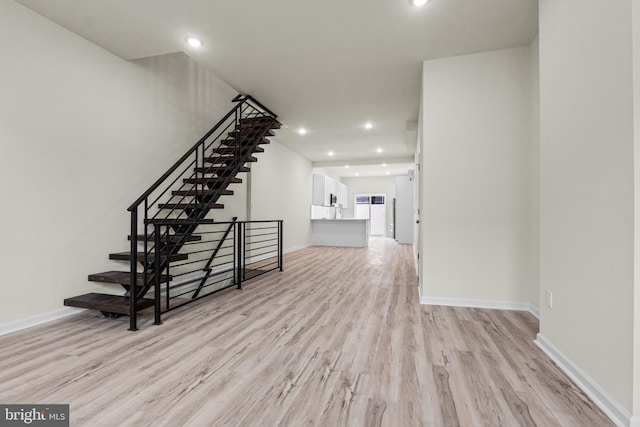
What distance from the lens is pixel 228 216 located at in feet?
17.0

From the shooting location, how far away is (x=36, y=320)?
8.32 feet

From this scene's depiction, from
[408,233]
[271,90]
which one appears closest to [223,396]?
[271,90]

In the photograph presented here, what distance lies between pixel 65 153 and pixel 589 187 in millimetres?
4051

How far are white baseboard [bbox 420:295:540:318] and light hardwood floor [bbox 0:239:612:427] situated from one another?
0.36 ft

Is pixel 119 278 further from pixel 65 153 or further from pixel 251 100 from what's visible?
pixel 251 100

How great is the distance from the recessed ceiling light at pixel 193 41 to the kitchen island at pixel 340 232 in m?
6.53

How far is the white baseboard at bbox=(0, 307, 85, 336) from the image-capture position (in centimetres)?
236

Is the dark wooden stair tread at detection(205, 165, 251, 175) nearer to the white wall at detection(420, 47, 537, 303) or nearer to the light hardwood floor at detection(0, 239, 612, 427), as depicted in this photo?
the light hardwood floor at detection(0, 239, 612, 427)

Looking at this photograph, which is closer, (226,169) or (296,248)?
(226,169)

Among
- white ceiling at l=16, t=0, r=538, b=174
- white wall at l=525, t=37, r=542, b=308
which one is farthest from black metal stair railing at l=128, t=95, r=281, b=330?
white wall at l=525, t=37, r=542, b=308

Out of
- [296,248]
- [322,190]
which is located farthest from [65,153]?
[322,190]

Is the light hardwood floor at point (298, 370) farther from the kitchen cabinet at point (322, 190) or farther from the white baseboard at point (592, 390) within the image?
the kitchen cabinet at point (322, 190)

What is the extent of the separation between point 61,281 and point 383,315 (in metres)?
3.06

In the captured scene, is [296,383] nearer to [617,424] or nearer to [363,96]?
[617,424]
